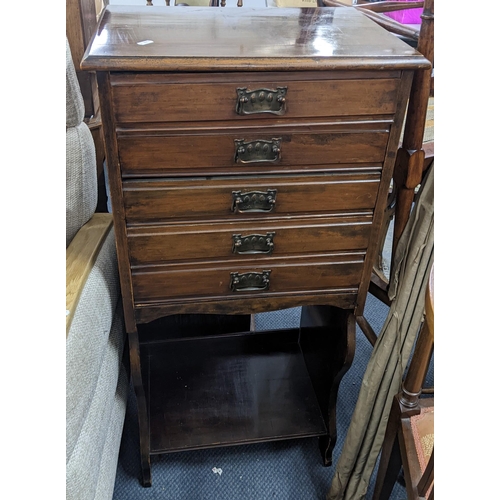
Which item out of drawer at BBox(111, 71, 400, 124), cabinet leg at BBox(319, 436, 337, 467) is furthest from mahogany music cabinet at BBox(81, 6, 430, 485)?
cabinet leg at BBox(319, 436, 337, 467)

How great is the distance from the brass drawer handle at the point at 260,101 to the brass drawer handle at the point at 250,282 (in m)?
0.32

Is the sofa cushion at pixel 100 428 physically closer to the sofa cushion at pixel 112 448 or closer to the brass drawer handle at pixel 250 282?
the sofa cushion at pixel 112 448

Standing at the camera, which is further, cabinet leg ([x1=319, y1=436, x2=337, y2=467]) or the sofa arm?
cabinet leg ([x1=319, y1=436, x2=337, y2=467])

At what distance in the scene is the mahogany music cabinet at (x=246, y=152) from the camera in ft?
2.59

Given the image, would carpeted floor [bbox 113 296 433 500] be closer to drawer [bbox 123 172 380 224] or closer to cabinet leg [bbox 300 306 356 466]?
cabinet leg [bbox 300 306 356 466]

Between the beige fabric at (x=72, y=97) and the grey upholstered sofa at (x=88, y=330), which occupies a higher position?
the beige fabric at (x=72, y=97)

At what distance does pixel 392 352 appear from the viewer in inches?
43.6

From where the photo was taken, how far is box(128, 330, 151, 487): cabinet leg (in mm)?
1080

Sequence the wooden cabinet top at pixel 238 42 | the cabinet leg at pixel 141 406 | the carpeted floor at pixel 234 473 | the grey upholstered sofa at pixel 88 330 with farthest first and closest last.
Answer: the carpeted floor at pixel 234 473 < the cabinet leg at pixel 141 406 < the grey upholstered sofa at pixel 88 330 < the wooden cabinet top at pixel 238 42

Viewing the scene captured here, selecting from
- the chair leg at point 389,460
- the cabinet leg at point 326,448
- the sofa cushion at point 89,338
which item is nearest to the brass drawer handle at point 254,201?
the sofa cushion at point 89,338

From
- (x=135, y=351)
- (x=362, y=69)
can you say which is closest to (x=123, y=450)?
(x=135, y=351)

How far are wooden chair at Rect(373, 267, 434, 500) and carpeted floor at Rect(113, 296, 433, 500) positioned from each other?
31 centimetres

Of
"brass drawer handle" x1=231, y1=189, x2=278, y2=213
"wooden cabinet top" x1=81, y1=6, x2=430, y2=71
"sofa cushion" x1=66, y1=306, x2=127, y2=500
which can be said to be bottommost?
"sofa cushion" x1=66, y1=306, x2=127, y2=500

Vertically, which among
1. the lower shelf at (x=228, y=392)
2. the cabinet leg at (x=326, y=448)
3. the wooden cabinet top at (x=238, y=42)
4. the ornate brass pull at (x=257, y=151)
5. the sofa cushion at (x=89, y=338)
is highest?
the wooden cabinet top at (x=238, y=42)
